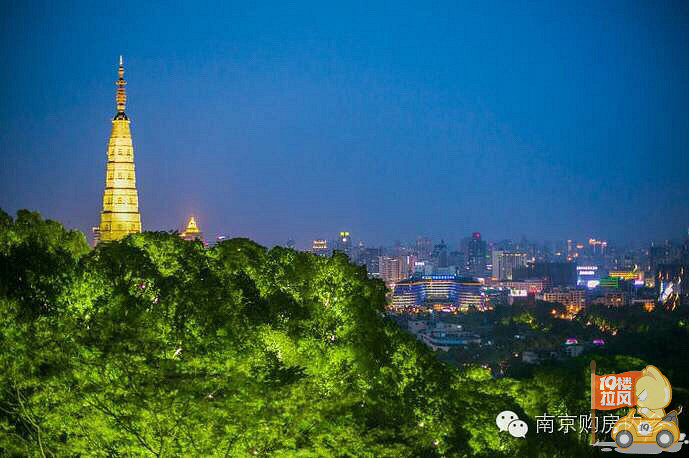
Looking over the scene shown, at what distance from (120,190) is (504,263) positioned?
167 meters

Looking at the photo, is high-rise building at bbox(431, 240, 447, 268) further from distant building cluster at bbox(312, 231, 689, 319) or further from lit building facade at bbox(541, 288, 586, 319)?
lit building facade at bbox(541, 288, 586, 319)

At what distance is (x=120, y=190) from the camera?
30125 millimetres

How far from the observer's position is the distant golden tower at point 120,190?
29.9 m

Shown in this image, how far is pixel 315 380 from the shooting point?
12656 mm

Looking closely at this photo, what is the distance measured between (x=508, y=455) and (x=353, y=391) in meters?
3.66

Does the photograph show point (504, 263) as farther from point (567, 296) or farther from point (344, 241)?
point (567, 296)

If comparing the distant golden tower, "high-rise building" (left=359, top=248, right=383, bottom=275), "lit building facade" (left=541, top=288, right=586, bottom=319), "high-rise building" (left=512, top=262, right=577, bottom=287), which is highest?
"high-rise building" (left=359, top=248, right=383, bottom=275)

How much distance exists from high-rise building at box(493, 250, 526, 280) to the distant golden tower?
16155 cm

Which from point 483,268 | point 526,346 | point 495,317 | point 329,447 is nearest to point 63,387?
point 329,447

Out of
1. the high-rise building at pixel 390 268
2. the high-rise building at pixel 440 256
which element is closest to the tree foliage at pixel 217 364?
the high-rise building at pixel 390 268

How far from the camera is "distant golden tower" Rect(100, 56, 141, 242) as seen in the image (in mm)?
29922

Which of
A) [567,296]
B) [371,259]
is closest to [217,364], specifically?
[567,296]

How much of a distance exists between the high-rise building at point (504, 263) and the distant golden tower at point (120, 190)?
161551mm

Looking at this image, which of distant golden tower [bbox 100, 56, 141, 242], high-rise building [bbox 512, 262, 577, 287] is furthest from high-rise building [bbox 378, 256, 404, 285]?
distant golden tower [bbox 100, 56, 141, 242]
